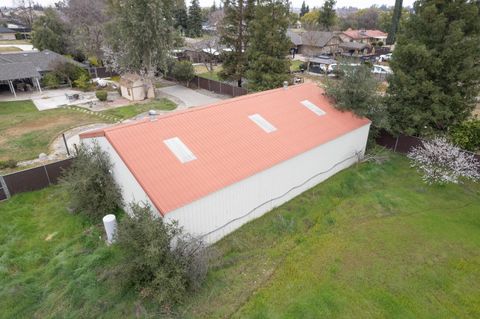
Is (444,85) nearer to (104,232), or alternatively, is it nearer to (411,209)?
(411,209)

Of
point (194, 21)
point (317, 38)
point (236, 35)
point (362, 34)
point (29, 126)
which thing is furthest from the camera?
point (194, 21)

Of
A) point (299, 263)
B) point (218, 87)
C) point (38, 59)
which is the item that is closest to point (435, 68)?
point (299, 263)

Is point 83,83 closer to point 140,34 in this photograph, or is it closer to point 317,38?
point 140,34

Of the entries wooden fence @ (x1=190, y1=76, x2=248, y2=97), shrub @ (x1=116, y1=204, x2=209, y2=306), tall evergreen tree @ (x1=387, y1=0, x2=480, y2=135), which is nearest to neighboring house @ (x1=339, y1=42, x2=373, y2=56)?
wooden fence @ (x1=190, y1=76, x2=248, y2=97)

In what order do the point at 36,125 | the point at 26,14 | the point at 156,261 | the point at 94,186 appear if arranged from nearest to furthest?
the point at 156,261 < the point at 94,186 < the point at 36,125 < the point at 26,14

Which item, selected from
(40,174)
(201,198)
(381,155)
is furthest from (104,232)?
(381,155)

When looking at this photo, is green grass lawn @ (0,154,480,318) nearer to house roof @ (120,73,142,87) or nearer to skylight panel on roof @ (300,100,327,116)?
skylight panel on roof @ (300,100,327,116)
